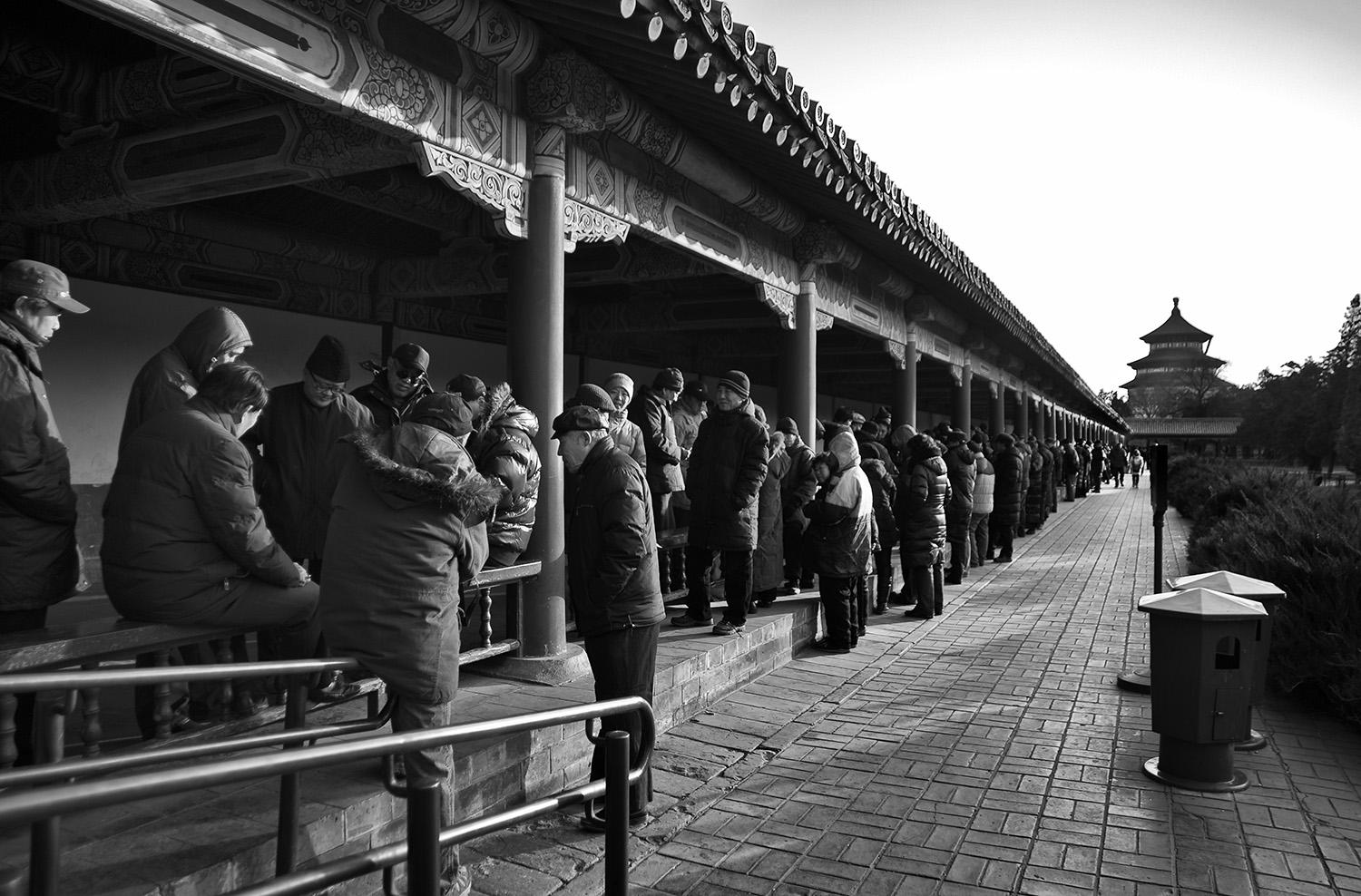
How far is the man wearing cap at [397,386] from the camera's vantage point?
188 inches

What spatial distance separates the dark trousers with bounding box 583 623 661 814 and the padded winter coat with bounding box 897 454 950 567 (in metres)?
5.01

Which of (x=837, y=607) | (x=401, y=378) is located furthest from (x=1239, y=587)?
(x=401, y=378)

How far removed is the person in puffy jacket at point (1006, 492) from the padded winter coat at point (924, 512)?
14.8 feet

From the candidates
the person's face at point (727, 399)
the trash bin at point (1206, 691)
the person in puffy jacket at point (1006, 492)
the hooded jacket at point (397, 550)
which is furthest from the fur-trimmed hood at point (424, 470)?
the person in puffy jacket at point (1006, 492)

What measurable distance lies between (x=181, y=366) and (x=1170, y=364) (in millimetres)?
85055

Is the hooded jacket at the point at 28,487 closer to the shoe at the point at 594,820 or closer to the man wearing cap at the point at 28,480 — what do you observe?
the man wearing cap at the point at 28,480

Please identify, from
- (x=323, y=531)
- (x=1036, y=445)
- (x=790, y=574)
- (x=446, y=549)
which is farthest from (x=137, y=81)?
(x=1036, y=445)

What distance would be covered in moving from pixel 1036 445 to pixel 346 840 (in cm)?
1599

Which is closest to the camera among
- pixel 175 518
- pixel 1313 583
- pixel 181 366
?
pixel 175 518

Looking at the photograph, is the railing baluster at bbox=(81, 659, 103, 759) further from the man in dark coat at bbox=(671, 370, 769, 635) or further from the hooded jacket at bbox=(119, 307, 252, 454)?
the man in dark coat at bbox=(671, 370, 769, 635)

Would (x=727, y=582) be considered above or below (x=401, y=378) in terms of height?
below

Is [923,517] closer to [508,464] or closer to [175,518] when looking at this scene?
[508,464]

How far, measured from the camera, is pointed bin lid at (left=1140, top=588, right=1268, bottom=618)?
445cm

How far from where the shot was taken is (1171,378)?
75.0 meters
